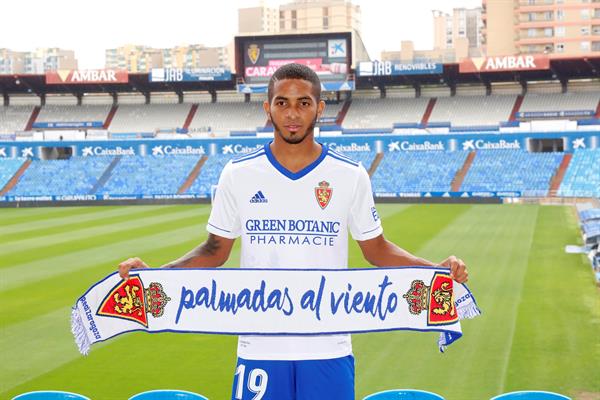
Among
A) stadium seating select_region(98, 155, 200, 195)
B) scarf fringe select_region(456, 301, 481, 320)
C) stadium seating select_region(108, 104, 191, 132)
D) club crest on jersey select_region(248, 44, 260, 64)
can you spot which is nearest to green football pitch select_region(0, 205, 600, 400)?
scarf fringe select_region(456, 301, 481, 320)

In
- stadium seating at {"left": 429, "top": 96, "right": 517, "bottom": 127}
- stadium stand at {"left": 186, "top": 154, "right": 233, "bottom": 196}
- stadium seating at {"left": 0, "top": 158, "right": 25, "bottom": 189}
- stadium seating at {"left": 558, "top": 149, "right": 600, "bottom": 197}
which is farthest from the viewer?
stadium seating at {"left": 429, "top": 96, "right": 517, "bottom": 127}

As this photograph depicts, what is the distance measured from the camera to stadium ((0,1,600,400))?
10.3 metres

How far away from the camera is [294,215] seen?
360 centimetres

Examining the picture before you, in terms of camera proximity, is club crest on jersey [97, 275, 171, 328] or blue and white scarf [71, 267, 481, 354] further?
club crest on jersey [97, 275, 171, 328]

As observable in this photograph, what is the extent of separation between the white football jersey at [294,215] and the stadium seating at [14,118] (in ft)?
188

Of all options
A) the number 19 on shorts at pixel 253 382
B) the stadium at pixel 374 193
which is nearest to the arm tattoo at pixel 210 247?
the number 19 on shorts at pixel 253 382

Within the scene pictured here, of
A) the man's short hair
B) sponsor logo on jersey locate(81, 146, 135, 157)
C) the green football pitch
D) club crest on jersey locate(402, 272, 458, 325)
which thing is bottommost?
the green football pitch

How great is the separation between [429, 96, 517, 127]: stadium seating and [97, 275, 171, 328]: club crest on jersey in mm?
48839

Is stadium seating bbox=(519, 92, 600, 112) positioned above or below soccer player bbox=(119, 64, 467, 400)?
above

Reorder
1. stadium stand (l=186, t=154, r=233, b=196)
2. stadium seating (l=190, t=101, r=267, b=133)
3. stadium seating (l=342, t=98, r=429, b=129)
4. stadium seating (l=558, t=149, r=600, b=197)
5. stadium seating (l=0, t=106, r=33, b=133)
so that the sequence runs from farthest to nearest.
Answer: stadium seating (l=0, t=106, r=33, b=133)
stadium seating (l=190, t=101, r=267, b=133)
stadium seating (l=342, t=98, r=429, b=129)
stadium stand (l=186, t=154, r=233, b=196)
stadium seating (l=558, t=149, r=600, b=197)

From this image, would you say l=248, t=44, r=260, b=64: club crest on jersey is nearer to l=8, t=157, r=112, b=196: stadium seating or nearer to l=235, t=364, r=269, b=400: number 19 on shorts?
l=8, t=157, r=112, b=196: stadium seating

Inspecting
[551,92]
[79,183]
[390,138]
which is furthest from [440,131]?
[79,183]

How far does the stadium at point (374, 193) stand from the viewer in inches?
407

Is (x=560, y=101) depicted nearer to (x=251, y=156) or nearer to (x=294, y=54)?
(x=294, y=54)
